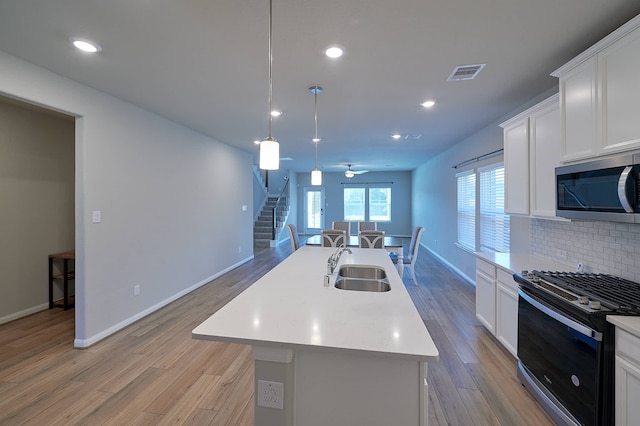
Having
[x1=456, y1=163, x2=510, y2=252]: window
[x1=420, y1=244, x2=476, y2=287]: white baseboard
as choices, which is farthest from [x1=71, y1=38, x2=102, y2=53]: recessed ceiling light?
[x1=420, y1=244, x2=476, y2=287]: white baseboard

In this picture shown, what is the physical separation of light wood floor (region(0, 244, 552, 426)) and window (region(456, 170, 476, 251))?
1.89m

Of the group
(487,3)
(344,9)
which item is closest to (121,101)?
(344,9)

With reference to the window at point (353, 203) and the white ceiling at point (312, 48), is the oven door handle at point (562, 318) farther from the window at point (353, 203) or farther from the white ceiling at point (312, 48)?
the window at point (353, 203)

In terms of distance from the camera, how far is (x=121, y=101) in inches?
130

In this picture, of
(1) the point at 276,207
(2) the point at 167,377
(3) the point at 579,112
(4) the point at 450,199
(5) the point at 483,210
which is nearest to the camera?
(3) the point at 579,112

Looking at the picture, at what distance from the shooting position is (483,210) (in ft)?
15.0

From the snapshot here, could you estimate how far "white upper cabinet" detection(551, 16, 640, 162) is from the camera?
1.65 meters

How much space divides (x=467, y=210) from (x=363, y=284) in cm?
364

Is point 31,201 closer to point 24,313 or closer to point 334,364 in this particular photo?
point 24,313

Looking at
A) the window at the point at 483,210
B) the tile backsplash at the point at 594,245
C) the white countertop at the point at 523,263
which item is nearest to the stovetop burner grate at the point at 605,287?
the tile backsplash at the point at 594,245

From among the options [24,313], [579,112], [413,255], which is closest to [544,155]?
[579,112]

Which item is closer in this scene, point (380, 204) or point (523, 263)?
point (523, 263)

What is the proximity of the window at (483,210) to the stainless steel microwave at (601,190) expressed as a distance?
1827 millimetres

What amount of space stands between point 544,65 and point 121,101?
13.6 ft
